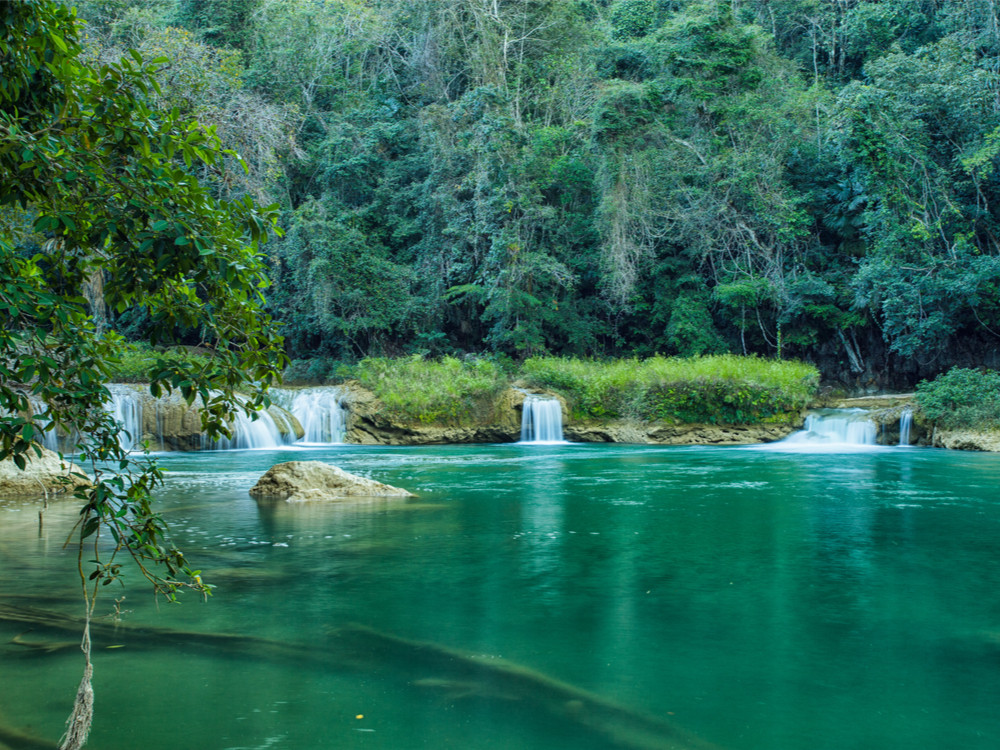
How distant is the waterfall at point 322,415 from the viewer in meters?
23.8

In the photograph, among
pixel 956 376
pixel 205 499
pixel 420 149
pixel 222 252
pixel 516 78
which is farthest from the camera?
pixel 420 149

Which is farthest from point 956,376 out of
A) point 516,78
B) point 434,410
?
point 516,78

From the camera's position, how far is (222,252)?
9.91 ft

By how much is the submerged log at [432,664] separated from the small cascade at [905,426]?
18992 mm

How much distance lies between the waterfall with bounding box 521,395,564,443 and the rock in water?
11504 millimetres

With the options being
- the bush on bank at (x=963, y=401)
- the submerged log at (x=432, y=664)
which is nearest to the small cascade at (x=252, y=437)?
the bush on bank at (x=963, y=401)

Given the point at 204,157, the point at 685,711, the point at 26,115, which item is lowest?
the point at 685,711

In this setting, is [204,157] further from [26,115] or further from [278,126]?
[278,126]

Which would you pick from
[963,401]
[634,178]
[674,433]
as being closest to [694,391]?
[674,433]

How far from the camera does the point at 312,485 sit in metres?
11.4

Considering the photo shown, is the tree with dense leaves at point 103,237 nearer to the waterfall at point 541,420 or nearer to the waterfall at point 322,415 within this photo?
the waterfall at point 541,420

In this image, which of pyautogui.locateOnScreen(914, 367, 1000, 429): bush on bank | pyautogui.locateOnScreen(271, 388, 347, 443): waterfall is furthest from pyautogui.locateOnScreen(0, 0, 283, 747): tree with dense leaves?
pyautogui.locateOnScreen(271, 388, 347, 443): waterfall

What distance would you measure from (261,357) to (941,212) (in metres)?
24.9

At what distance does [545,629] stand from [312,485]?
6.48m
